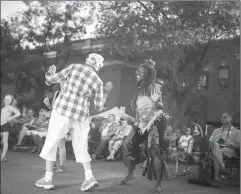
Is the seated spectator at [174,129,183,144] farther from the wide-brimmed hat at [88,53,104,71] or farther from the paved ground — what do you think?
the wide-brimmed hat at [88,53,104,71]

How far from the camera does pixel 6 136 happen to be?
3.34 m

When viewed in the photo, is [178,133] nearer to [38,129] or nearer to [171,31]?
[171,31]

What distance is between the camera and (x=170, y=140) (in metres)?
2.58

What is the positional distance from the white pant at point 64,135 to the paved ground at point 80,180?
16 cm

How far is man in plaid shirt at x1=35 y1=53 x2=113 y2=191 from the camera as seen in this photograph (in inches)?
89.3

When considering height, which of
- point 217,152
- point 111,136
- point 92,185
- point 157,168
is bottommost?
point 92,185

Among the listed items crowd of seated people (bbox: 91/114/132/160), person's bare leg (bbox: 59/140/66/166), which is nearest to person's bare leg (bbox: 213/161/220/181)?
crowd of seated people (bbox: 91/114/132/160)

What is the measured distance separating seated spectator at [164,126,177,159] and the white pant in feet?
2.28

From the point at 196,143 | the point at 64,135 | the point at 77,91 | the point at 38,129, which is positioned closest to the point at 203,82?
the point at 196,143

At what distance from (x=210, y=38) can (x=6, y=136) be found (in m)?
2.50

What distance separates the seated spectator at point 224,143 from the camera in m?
2.73

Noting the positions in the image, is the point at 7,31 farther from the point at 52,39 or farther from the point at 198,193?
the point at 198,193

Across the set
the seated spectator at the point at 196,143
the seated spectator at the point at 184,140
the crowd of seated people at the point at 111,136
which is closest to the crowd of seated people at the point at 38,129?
the crowd of seated people at the point at 111,136

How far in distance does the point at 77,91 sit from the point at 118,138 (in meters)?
0.75
